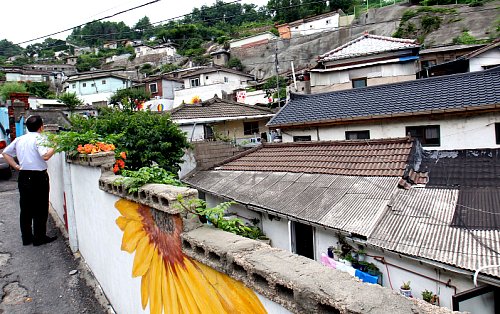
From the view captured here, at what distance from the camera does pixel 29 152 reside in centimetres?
530

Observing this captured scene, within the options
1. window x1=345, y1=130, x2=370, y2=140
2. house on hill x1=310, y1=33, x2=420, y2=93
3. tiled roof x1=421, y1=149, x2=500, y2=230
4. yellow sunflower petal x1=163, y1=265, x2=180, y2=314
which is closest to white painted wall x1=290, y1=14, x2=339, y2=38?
house on hill x1=310, y1=33, x2=420, y2=93

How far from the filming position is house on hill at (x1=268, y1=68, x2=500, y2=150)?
11.5 m

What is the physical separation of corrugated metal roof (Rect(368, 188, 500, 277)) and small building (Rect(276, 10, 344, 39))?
4769 centimetres

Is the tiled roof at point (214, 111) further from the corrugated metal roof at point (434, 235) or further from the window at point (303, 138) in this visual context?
the corrugated metal roof at point (434, 235)

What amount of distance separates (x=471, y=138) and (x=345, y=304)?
1264 centimetres

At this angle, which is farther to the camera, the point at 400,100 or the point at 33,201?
the point at 400,100

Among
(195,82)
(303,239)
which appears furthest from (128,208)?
(195,82)

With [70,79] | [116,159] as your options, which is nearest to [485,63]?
[116,159]

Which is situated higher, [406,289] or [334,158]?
[334,158]

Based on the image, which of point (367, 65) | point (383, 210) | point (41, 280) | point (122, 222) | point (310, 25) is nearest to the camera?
point (122, 222)

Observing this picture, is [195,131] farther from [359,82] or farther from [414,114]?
[414,114]

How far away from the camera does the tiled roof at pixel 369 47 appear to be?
22.1 meters

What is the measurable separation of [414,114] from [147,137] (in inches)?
374

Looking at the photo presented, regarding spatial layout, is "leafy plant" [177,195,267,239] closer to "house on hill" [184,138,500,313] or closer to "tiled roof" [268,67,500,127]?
"house on hill" [184,138,500,313]
